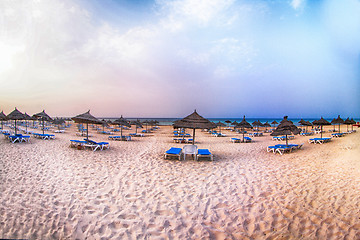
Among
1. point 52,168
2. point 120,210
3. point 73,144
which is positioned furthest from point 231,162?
Answer: point 73,144

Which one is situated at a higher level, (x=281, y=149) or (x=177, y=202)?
(x=281, y=149)

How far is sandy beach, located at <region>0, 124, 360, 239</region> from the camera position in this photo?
11.1ft

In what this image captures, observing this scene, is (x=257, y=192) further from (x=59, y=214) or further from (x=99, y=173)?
(x=99, y=173)

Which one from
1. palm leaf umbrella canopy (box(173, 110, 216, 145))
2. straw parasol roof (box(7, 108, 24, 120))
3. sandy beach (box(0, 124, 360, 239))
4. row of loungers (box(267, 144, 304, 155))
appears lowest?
sandy beach (box(0, 124, 360, 239))

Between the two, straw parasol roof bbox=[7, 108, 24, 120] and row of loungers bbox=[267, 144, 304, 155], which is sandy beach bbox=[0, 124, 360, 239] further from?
straw parasol roof bbox=[7, 108, 24, 120]

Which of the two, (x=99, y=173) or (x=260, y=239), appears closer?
(x=260, y=239)

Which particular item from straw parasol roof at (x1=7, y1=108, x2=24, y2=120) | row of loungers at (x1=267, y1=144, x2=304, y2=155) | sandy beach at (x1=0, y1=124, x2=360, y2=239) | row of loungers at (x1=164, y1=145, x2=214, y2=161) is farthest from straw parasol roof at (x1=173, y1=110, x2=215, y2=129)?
straw parasol roof at (x1=7, y1=108, x2=24, y2=120)

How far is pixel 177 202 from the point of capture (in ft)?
14.5

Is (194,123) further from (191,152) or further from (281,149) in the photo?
(281,149)

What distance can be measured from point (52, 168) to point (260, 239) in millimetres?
7575

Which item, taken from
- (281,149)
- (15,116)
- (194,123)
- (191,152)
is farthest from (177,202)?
(15,116)

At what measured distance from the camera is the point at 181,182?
5.69 metres

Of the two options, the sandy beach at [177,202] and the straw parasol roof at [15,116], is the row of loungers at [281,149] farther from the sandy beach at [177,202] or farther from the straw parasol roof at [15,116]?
the straw parasol roof at [15,116]

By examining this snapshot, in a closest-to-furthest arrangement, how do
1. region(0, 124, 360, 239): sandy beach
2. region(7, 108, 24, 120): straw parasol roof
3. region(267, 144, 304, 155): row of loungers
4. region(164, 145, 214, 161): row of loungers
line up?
region(0, 124, 360, 239): sandy beach
region(164, 145, 214, 161): row of loungers
region(267, 144, 304, 155): row of loungers
region(7, 108, 24, 120): straw parasol roof
